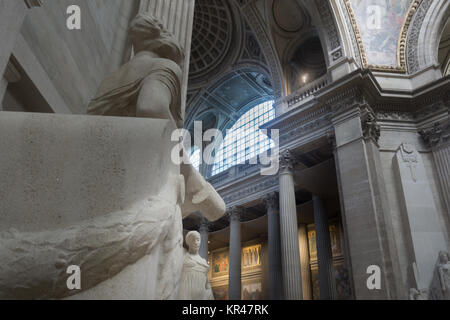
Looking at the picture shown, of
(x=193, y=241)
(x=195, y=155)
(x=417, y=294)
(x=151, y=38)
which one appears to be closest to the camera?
(x=151, y=38)

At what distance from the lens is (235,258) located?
577 inches

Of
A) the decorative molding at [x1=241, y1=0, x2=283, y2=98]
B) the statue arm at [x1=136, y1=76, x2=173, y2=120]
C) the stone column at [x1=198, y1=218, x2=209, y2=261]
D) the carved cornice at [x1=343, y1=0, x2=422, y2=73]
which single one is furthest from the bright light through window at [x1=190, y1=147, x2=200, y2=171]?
the statue arm at [x1=136, y1=76, x2=173, y2=120]

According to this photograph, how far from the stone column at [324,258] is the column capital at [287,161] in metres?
2.48

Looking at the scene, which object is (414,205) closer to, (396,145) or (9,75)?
(396,145)

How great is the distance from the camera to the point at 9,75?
2.84m

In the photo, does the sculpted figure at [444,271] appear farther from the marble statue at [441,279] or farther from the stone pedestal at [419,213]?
the stone pedestal at [419,213]

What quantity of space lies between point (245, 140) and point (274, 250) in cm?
725

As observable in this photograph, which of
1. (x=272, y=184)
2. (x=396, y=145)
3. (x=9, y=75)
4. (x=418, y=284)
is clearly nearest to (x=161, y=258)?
(x=9, y=75)

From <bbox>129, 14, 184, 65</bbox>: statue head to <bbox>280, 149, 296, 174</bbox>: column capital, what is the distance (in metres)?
10.3

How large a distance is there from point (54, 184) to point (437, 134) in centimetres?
1130

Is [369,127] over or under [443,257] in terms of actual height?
over

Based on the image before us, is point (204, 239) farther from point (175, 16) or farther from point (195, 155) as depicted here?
point (175, 16)

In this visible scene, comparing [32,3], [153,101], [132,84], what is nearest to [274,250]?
[32,3]

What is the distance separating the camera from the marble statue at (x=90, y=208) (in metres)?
1.15
